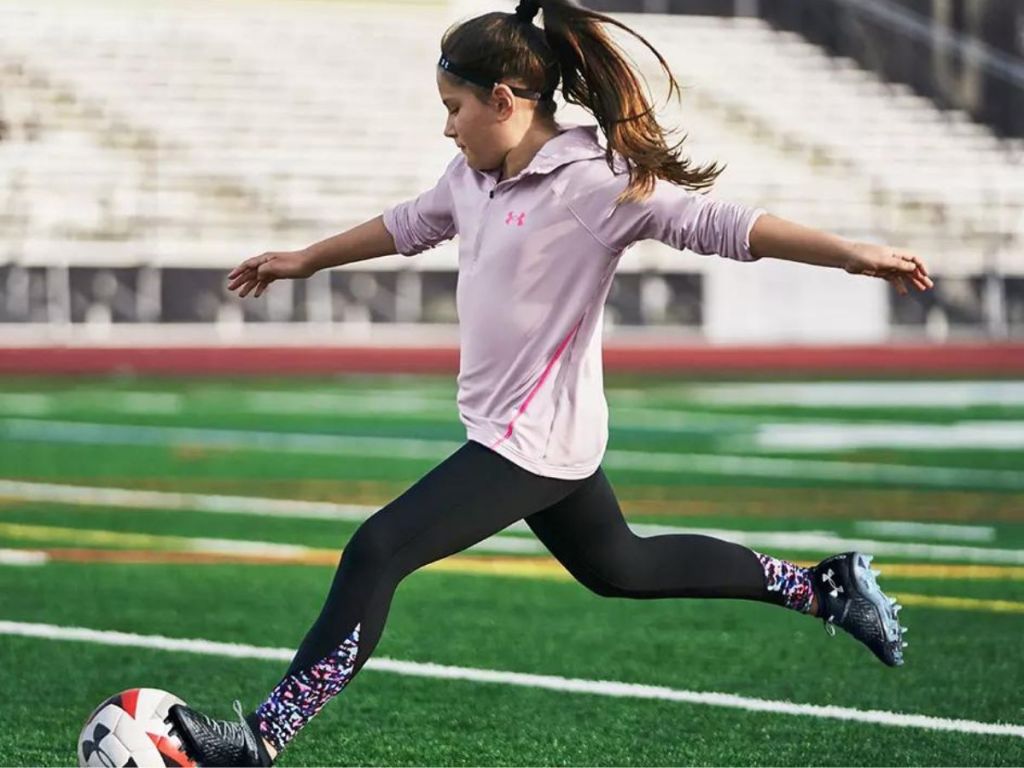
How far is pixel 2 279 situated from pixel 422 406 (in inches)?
267

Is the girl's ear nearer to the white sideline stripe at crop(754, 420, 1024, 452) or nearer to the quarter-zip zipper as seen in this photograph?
the quarter-zip zipper

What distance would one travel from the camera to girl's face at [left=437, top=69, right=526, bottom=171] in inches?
179

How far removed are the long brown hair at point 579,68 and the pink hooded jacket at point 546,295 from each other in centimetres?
5

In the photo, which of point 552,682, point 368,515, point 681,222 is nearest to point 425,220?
point 681,222

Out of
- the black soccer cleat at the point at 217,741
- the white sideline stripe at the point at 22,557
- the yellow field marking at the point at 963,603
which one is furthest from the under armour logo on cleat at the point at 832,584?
the white sideline stripe at the point at 22,557

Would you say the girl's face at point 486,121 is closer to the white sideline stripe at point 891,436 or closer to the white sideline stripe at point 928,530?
the white sideline stripe at point 928,530

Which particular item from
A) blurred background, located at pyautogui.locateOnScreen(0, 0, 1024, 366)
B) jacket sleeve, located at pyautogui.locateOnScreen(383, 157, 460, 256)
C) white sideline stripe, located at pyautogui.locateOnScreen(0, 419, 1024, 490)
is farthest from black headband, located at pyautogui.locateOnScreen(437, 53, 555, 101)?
blurred background, located at pyautogui.locateOnScreen(0, 0, 1024, 366)

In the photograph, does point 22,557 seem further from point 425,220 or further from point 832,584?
point 832,584

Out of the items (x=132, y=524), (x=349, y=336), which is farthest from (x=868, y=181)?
(x=132, y=524)

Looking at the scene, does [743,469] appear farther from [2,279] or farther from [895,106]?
[895,106]

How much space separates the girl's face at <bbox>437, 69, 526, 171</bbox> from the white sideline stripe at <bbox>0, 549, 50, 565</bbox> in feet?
14.5

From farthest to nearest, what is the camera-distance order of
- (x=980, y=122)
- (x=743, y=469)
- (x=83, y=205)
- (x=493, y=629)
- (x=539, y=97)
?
(x=980, y=122)
(x=83, y=205)
(x=743, y=469)
(x=493, y=629)
(x=539, y=97)

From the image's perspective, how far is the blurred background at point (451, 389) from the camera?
592cm

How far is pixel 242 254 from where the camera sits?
78.8 feet
